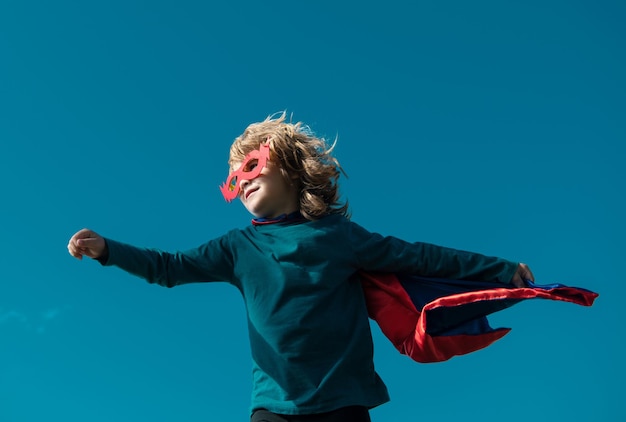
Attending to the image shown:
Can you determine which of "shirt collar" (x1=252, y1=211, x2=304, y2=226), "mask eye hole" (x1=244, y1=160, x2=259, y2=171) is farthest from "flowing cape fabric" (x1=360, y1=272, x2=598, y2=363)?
"mask eye hole" (x1=244, y1=160, x2=259, y2=171)

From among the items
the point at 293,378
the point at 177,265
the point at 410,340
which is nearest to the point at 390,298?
the point at 410,340

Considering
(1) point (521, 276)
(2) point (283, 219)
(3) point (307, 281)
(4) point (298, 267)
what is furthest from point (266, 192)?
(1) point (521, 276)

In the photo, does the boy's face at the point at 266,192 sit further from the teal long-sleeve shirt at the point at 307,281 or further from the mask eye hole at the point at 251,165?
the teal long-sleeve shirt at the point at 307,281

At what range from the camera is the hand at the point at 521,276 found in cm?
459

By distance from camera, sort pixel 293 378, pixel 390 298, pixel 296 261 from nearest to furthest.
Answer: pixel 293 378 < pixel 296 261 < pixel 390 298

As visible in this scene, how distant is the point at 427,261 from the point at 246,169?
1261 mm

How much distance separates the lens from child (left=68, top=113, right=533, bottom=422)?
13.2 ft

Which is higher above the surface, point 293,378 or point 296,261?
point 296,261

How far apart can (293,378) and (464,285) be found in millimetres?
1290

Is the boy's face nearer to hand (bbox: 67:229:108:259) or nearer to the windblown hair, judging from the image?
the windblown hair

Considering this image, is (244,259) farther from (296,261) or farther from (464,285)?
(464,285)

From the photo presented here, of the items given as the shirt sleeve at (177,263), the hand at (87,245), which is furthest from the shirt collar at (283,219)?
the hand at (87,245)

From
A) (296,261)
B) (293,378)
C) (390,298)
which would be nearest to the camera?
(293,378)

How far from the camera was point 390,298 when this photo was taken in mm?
4594
